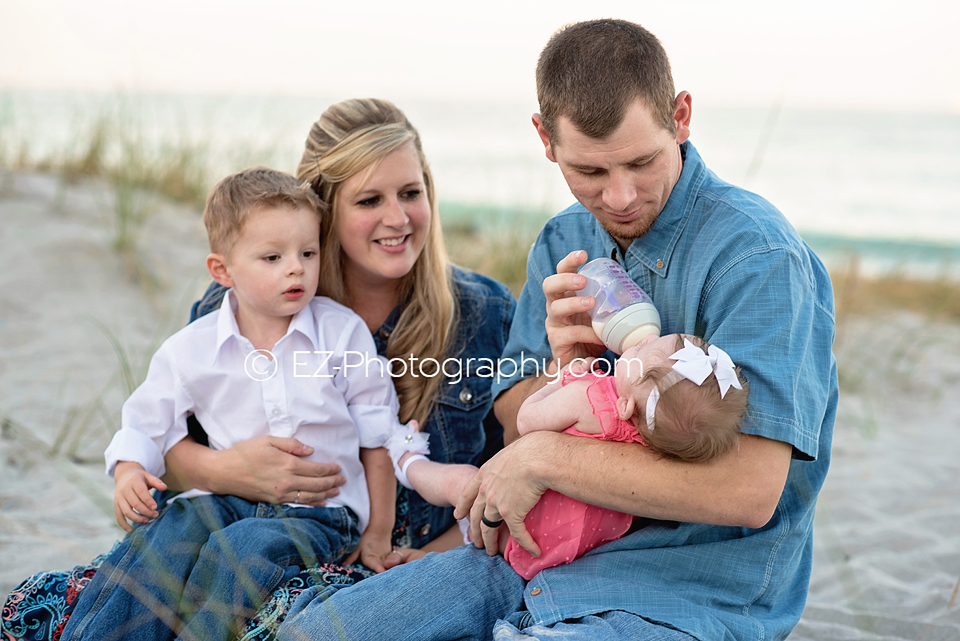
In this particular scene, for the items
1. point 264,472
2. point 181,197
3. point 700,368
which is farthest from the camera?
point 181,197

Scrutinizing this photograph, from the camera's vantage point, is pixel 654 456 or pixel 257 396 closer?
pixel 654 456

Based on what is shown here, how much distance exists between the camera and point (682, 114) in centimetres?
206

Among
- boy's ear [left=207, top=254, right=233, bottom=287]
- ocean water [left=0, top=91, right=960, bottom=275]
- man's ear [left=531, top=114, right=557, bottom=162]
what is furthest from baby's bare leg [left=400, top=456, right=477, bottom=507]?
ocean water [left=0, top=91, right=960, bottom=275]

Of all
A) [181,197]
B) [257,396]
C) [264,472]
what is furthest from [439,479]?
[181,197]

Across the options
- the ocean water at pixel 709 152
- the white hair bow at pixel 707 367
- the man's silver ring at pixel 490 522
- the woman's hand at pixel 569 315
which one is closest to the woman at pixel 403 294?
the man's silver ring at pixel 490 522

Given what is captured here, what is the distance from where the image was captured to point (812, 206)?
15336 mm

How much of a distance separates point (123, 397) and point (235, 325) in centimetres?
217

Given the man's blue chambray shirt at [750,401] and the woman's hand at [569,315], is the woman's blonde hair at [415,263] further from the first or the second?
the man's blue chambray shirt at [750,401]

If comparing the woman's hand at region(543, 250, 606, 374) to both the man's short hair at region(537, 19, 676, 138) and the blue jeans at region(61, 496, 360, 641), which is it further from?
the blue jeans at region(61, 496, 360, 641)

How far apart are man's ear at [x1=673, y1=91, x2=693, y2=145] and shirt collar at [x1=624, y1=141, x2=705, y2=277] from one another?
6cm

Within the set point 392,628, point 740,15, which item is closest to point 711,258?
point 392,628

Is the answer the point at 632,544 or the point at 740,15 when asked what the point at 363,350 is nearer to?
the point at 632,544

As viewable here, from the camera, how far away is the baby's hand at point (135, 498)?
7.70ft

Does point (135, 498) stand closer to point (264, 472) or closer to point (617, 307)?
point (264, 472)
